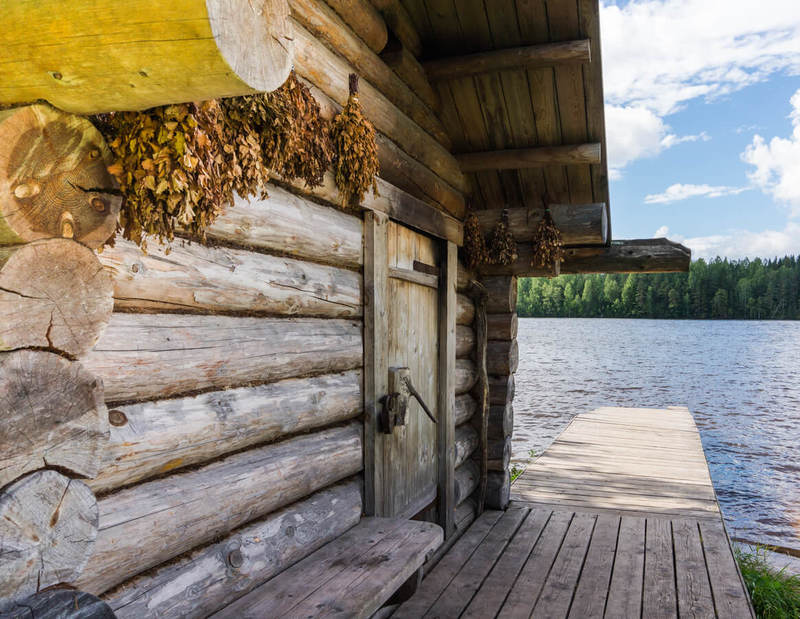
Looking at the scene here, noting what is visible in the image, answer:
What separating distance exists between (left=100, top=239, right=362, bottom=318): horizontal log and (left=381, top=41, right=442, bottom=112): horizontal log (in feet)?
4.90

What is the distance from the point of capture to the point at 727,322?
75812 mm

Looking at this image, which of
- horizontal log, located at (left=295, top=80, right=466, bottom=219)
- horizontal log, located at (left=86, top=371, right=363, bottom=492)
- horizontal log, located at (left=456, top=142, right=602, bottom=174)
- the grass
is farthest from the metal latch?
the grass

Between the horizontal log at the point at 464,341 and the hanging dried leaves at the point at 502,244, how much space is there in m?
0.68

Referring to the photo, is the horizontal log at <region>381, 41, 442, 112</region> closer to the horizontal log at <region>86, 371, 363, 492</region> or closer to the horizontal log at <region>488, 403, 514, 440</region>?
the horizontal log at <region>86, 371, 363, 492</region>

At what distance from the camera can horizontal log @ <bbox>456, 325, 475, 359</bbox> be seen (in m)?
5.57

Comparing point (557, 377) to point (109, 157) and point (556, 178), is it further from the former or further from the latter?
point (109, 157)

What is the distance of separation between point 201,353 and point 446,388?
3.04 m

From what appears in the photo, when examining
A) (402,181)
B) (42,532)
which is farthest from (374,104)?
(42,532)

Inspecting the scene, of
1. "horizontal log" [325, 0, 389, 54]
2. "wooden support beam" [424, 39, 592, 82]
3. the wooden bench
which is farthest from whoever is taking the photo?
"wooden support beam" [424, 39, 592, 82]

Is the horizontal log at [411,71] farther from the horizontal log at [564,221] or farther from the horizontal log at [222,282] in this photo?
the horizontal log at [222,282]

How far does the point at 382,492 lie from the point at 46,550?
96.5 inches

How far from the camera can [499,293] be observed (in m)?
6.17

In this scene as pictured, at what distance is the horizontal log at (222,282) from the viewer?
6.20 ft

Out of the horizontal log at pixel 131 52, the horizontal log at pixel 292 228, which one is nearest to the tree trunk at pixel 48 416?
the horizontal log at pixel 131 52
